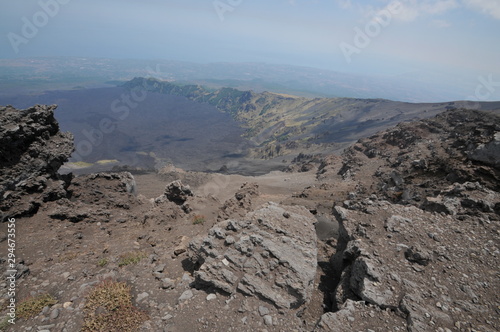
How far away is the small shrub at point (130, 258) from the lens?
27.8 ft

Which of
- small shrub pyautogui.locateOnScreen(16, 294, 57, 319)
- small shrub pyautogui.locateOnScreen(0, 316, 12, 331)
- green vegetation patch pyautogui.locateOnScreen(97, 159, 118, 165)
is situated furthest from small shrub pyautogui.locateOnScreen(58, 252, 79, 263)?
green vegetation patch pyautogui.locateOnScreen(97, 159, 118, 165)

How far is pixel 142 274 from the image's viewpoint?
308 inches

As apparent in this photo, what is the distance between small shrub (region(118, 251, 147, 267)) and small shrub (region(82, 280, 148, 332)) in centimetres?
149

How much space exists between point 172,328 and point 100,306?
2.05m

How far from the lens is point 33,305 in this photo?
20.6 feet

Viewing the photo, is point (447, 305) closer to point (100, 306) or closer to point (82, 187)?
point (100, 306)

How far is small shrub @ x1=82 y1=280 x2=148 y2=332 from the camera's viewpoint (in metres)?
5.77

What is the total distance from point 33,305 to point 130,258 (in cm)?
276

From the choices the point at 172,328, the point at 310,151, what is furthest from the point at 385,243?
the point at 310,151

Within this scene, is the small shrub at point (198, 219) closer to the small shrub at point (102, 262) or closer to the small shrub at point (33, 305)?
the small shrub at point (102, 262)

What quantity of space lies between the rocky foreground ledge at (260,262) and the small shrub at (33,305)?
2.5 inches
